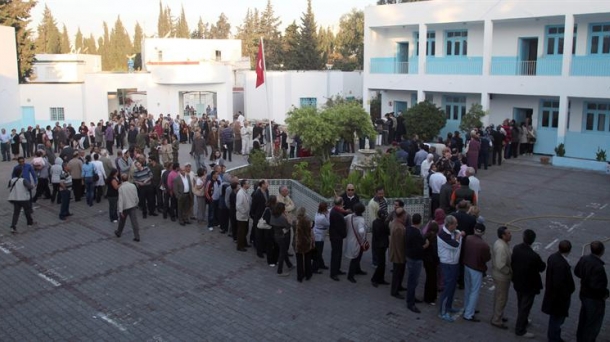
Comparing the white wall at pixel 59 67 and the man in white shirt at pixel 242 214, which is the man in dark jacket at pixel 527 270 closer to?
the man in white shirt at pixel 242 214

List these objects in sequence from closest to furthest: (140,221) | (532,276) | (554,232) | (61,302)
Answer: (532,276) → (61,302) → (554,232) → (140,221)

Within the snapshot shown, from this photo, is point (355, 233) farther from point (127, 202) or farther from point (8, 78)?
point (8, 78)

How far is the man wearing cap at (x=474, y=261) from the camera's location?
325 inches

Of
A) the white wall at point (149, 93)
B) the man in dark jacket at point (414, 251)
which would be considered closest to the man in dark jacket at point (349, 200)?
the man in dark jacket at point (414, 251)

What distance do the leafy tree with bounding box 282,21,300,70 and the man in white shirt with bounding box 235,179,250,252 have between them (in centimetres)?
4022

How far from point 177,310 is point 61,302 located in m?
1.96

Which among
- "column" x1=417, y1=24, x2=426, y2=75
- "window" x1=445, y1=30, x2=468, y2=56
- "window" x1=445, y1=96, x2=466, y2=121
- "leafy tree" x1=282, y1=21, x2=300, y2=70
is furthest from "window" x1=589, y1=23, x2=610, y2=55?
"leafy tree" x1=282, y1=21, x2=300, y2=70

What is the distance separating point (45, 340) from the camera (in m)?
8.12

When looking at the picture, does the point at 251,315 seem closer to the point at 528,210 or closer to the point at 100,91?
the point at 528,210

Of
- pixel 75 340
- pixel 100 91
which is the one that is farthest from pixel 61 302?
pixel 100 91

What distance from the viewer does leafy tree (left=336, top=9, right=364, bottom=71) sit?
55.4m

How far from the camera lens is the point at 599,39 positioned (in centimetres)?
2217

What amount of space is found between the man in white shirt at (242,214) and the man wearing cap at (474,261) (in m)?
4.67

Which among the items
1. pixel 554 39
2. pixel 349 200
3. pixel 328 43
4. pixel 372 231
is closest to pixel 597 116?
pixel 554 39
